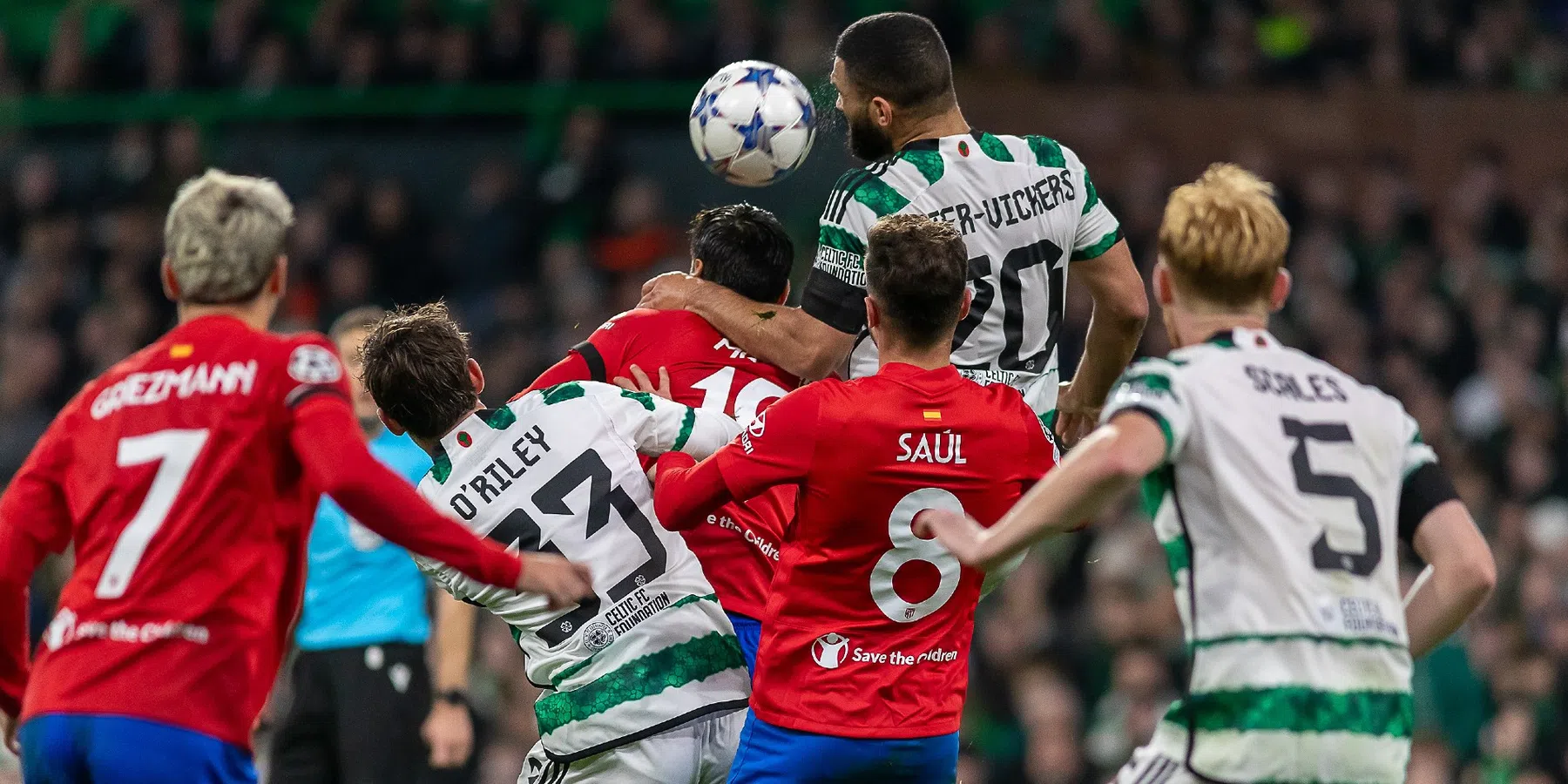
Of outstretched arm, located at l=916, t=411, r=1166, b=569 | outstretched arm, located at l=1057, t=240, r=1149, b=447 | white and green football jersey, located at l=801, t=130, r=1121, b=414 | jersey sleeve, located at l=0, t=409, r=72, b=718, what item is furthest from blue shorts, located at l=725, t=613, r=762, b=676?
jersey sleeve, located at l=0, t=409, r=72, b=718

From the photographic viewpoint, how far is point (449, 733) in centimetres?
820

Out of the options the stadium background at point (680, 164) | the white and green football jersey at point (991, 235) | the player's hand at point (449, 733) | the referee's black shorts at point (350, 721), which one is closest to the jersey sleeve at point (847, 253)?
the white and green football jersey at point (991, 235)

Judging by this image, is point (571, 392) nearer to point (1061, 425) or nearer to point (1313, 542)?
point (1061, 425)

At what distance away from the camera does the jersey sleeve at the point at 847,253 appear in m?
5.88

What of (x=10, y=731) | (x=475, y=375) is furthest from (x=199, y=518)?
(x=475, y=375)

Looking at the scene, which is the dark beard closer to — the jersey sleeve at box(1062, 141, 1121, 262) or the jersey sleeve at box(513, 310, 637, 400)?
the jersey sleeve at box(1062, 141, 1121, 262)

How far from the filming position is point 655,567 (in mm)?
5746

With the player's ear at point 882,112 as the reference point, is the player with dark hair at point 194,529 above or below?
below

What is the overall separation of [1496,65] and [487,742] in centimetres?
989

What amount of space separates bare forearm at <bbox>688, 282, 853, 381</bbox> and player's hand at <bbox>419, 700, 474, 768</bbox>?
9.29ft

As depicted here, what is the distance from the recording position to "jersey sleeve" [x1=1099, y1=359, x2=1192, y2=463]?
165 inches

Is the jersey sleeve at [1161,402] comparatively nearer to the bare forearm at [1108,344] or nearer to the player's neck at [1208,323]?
the player's neck at [1208,323]

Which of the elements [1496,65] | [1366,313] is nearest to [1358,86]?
[1496,65]

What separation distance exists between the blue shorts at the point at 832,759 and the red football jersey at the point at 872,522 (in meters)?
0.04
